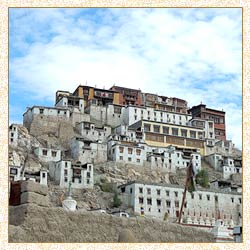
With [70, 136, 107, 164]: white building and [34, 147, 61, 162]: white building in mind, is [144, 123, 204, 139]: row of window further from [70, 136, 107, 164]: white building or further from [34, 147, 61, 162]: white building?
[34, 147, 61, 162]: white building

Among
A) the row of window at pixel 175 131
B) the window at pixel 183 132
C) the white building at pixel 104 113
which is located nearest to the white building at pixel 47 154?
the white building at pixel 104 113

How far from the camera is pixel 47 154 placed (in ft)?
142

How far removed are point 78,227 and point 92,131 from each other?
31.5m

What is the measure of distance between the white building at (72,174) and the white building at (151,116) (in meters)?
11.0

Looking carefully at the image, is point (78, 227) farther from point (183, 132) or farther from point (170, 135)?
point (183, 132)

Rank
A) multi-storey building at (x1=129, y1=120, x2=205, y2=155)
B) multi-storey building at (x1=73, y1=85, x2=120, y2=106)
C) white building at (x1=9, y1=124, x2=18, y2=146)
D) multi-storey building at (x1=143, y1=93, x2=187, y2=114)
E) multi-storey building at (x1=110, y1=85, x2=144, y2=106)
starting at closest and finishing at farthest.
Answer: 1. white building at (x1=9, y1=124, x2=18, y2=146)
2. multi-storey building at (x1=129, y1=120, x2=205, y2=155)
3. multi-storey building at (x1=73, y1=85, x2=120, y2=106)
4. multi-storey building at (x1=110, y1=85, x2=144, y2=106)
5. multi-storey building at (x1=143, y1=93, x2=187, y2=114)

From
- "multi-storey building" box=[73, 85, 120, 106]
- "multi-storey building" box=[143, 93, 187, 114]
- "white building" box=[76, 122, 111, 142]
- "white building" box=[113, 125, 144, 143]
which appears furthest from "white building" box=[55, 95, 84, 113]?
"multi-storey building" box=[143, 93, 187, 114]

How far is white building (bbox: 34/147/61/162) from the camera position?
43.2m

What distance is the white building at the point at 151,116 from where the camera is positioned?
52.1m

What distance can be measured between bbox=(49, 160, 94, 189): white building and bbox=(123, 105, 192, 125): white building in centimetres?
1095

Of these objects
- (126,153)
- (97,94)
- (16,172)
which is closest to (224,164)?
(126,153)

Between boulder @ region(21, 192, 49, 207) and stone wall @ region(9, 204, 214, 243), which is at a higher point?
boulder @ region(21, 192, 49, 207)

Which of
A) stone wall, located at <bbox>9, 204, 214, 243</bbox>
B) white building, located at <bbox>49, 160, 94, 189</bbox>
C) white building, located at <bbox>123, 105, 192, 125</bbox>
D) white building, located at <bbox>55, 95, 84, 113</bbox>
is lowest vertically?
stone wall, located at <bbox>9, 204, 214, 243</bbox>

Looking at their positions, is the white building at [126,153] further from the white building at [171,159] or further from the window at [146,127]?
the window at [146,127]
